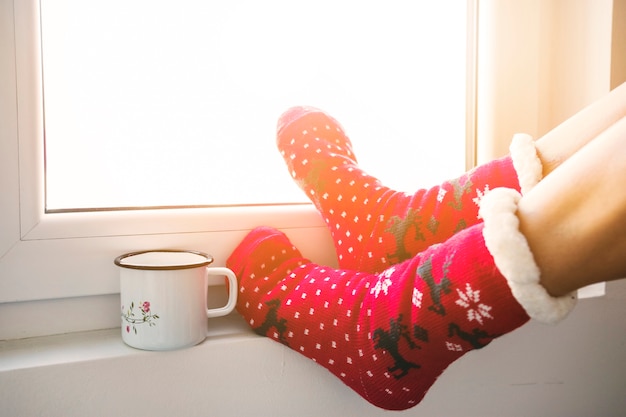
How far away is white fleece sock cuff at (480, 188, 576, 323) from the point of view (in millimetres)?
289

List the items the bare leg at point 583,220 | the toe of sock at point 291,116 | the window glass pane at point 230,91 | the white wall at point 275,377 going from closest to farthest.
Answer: the bare leg at point 583,220, the white wall at point 275,377, the window glass pane at point 230,91, the toe of sock at point 291,116

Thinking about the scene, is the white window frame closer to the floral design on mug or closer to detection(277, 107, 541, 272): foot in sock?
the floral design on mug

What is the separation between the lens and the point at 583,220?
0.28m

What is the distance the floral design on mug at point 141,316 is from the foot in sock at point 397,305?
120mm

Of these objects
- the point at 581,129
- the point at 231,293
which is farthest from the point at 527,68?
the point at 231,293

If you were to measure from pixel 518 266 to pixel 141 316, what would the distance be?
14.0 inches

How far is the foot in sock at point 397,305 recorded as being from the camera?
1.00 feet

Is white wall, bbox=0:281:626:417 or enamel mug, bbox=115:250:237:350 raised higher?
enamel mug, bbox=115:250:237:350

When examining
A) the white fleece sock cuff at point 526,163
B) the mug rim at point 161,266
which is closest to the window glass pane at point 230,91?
the mug rim at point 161,266

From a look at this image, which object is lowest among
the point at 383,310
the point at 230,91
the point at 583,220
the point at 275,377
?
the point at 275,377

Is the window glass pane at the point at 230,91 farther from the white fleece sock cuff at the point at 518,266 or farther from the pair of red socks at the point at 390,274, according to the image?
the white fleece sock cuff at the point at 518,266

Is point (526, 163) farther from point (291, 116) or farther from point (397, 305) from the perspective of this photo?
point (291, 116)

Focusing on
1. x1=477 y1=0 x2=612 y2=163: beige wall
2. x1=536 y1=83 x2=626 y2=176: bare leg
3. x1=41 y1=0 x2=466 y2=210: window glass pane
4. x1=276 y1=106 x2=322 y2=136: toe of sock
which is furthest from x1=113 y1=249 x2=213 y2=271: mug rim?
x1=477 y1=0 x2=612 y2=163: beige wall

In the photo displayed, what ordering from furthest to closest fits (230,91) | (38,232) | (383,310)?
(230,91) → (38,232) → (383,310)
